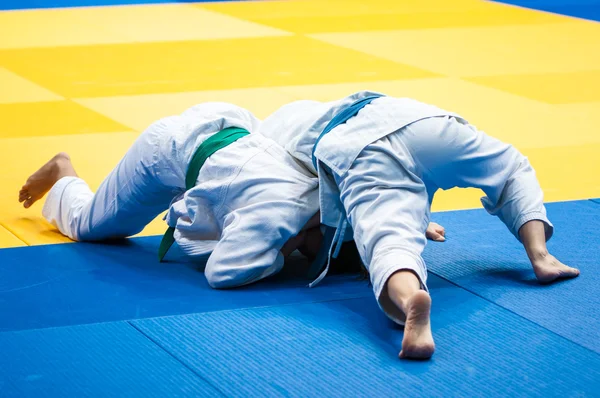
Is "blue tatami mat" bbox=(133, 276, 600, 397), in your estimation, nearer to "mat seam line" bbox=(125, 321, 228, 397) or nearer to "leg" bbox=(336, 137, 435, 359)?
"mat seam line" bbox=(125, 321, 228, 397)

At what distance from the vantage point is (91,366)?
3.44 metres

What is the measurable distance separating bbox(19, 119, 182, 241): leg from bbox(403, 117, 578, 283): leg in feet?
3.95

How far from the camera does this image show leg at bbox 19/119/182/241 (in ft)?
15.0

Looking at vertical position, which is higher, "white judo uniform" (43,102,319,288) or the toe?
"white judo uniform" (43,102,319,288)

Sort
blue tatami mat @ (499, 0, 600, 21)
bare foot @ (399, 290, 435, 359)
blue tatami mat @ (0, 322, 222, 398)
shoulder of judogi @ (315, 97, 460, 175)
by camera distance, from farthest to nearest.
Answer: blue tatami mat @ (499, 0, 600, 21), shoulder of judogi @ (315, 97, 460, 175), bare foot @ (399, 290, 435, 359), blue tatami mat @ (0, 322, 222, 398)

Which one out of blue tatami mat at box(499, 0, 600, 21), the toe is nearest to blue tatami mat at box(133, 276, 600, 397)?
the toe

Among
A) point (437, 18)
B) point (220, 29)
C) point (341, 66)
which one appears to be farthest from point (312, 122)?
point (437, 18)

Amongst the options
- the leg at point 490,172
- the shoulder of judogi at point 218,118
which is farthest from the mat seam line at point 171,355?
the leg at point 490,172

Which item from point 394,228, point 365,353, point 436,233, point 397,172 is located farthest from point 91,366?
point 436,233

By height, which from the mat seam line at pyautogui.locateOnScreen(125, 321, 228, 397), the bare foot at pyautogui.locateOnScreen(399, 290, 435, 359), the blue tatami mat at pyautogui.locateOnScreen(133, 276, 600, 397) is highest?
the bare foot at pyautogui.locateOnScreen(399, 290, 435, 359)

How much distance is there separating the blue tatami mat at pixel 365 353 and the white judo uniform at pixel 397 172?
0.73 feet

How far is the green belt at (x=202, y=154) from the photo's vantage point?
4435 millimetres

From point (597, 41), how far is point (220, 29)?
4018 millimetres

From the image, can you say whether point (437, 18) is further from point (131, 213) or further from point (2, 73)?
point (131, 213)
